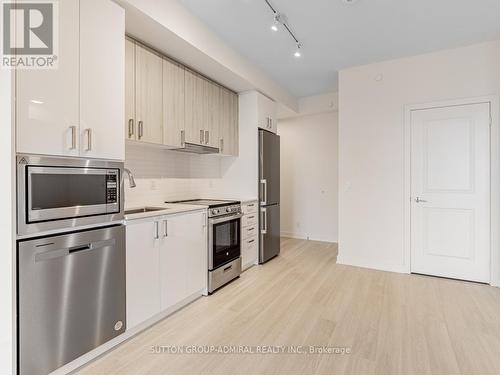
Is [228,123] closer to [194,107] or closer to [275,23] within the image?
[194,107]

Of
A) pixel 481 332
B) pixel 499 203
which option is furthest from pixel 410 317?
pixel 499 203

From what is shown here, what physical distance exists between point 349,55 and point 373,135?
1.12 meters

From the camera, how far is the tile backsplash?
2.92 meters

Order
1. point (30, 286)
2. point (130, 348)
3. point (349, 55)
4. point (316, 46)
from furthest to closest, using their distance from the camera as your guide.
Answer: point (349, 55) < point (316, 46) < point (130, 348) < point (30, 286)

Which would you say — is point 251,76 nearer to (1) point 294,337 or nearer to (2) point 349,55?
(2) point 349,55

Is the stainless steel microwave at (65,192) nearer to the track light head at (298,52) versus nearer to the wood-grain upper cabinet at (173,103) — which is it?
the wood-grain upper cabinet at (173,103)

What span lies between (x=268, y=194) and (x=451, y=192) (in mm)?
2369

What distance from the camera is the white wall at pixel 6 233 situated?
1.44m

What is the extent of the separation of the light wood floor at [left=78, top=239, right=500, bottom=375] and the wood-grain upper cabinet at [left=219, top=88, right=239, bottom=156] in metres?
1.81

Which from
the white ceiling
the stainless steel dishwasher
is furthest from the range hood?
the stainless steel dishwasher

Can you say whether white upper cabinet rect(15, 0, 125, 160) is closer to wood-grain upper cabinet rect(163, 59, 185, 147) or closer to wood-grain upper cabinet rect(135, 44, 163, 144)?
wood-grain upper cabinet rect(135, 44, 163, 144)

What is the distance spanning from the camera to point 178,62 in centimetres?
301

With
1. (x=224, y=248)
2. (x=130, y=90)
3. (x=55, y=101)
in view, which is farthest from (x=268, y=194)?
(x=55, y=101)

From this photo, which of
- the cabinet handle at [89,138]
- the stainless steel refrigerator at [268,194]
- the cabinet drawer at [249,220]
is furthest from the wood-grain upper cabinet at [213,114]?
the cabinet handle at [89,138]
